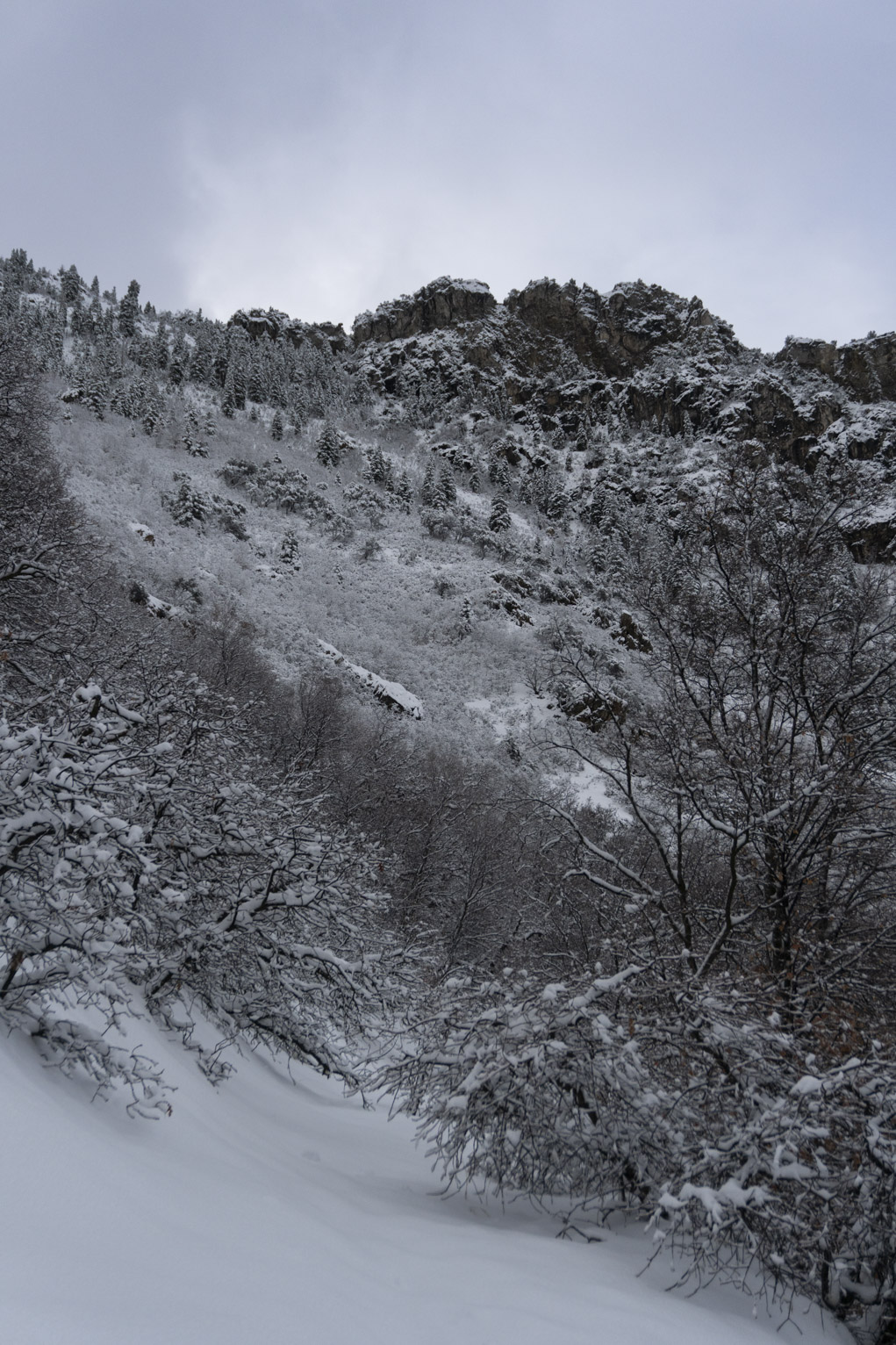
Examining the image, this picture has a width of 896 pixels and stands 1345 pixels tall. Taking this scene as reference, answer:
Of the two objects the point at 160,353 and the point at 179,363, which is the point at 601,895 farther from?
the point at 160,353

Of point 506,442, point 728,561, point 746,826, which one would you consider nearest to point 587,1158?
point 746,826

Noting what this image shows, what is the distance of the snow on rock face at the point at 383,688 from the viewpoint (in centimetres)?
3562

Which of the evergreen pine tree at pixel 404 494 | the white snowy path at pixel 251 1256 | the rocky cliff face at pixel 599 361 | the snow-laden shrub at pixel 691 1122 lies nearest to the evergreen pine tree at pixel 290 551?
the evergreen pine tree at pixel 404 494

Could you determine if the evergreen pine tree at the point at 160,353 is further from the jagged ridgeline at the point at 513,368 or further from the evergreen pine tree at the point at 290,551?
the evergreen pine tree at the point at 290,551

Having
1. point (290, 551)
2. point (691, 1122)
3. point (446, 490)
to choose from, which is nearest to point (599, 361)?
point (446, 490)

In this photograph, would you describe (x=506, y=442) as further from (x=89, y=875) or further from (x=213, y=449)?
(x=89, y=875)

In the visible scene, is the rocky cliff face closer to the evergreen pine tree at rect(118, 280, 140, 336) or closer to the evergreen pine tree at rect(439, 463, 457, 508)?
the evergreen pine tree at rect(118, 280, 140, 336)

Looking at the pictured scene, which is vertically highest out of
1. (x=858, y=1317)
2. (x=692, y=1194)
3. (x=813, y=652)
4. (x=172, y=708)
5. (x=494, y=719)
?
(x=494, y=719)

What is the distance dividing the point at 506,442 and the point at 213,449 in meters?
45.8

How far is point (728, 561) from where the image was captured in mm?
7164

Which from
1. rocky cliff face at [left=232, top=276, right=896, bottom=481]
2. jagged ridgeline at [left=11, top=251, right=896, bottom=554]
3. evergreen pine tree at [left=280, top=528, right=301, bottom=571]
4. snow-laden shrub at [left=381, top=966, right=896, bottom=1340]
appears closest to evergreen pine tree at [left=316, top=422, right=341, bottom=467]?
jagged ridgeline at [left=11, top=251, right=896, bottom=554]

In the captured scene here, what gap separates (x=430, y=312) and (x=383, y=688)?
11893 centimetres

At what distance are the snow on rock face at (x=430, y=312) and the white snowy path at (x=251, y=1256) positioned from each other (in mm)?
141142

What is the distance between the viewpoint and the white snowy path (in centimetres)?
195
